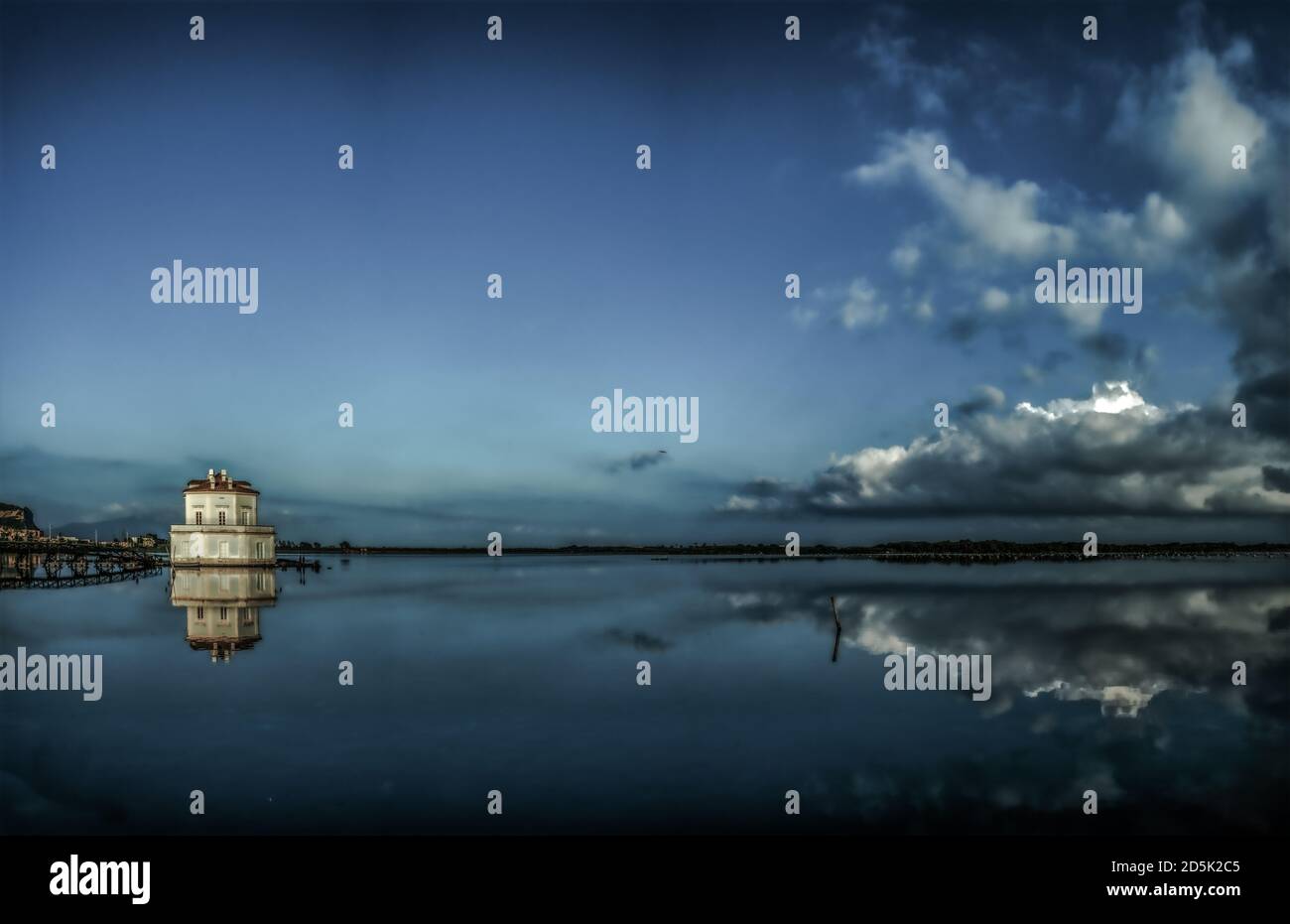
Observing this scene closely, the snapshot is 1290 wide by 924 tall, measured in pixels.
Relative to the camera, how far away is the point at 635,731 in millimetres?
23594

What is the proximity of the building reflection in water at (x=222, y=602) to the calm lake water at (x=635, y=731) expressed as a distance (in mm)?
632

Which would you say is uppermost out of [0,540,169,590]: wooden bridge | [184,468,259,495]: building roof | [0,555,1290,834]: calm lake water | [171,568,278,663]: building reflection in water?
[184,468,259,495]: building roof

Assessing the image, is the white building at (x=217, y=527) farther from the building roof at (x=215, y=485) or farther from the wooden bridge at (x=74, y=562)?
the wooden bridge at (x=74, y=562)

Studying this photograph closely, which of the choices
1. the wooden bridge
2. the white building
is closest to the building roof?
the white building

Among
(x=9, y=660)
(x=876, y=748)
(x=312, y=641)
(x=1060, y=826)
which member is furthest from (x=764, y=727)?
(x=312, y=641)

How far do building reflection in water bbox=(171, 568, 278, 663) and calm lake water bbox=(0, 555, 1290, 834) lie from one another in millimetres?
632

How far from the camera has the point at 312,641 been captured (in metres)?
42.6

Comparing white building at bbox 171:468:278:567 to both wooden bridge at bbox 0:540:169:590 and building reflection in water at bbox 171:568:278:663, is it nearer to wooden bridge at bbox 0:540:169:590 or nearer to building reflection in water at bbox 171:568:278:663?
building reflection in water at bbox 171:568:278:663

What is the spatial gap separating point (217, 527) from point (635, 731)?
56.6 m

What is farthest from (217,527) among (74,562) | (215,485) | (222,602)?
(74,562)

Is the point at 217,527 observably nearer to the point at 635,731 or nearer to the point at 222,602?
the point at 222,602

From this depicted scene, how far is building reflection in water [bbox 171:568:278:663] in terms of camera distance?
135 feet
